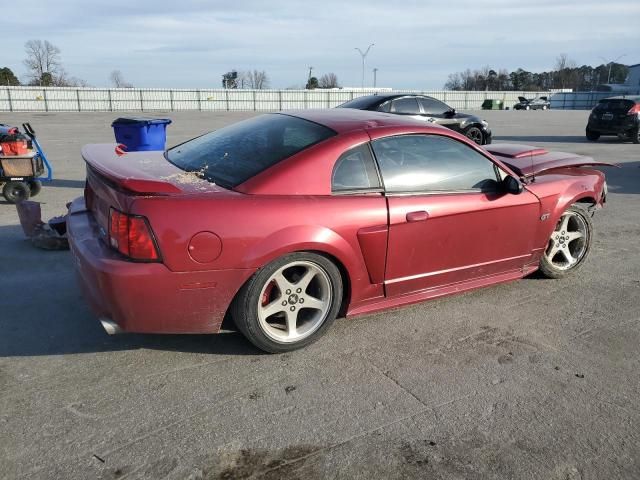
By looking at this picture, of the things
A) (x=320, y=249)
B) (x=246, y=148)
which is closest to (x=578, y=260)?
(x=320, y=249)

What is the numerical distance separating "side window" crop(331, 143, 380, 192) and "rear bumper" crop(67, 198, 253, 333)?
84cm

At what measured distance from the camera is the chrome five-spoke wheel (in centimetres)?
329

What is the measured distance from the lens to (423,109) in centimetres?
1314

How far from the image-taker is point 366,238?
344cm

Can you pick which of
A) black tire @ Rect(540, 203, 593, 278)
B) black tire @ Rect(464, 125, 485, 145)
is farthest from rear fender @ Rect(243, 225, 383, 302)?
black tire @ Rect(464, 125, 485, 145)

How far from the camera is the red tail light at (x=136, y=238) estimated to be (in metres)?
2.91

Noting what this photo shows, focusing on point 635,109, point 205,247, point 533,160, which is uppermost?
point 635,109

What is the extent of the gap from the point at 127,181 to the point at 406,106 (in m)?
10.5

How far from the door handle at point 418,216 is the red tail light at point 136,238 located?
161 centimetres

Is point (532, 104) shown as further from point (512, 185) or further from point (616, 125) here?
point (512, 185)

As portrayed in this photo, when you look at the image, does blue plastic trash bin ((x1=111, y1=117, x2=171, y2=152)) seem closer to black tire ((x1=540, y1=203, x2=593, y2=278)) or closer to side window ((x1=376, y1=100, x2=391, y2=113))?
black tire ((x1=540, y1=203, x2=593, y2=278))

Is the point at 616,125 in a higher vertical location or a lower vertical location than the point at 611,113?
lower

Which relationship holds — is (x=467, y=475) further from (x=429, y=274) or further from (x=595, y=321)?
(x=595, y=321)

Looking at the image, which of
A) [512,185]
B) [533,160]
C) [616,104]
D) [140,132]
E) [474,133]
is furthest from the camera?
[616,104]
